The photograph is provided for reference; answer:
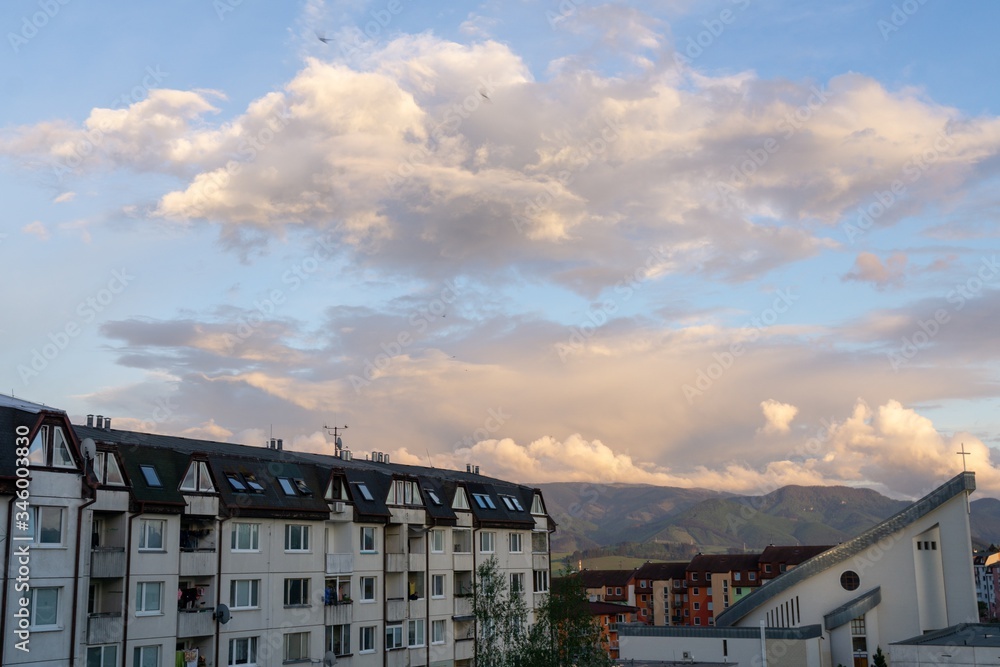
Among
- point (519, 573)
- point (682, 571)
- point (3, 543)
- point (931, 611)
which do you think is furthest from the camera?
point (682, 571)

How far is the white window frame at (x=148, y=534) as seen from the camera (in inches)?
1873

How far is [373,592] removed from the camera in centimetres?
6294

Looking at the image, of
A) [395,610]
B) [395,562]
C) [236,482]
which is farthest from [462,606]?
[236,482]

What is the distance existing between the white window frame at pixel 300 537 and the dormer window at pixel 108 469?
12.6 metres

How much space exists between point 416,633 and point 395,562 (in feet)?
18.0

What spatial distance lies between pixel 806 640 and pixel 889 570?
1378cm

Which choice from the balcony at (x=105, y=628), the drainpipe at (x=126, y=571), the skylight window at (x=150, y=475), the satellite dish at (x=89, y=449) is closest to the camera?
the balcony at (x=105, y=628)

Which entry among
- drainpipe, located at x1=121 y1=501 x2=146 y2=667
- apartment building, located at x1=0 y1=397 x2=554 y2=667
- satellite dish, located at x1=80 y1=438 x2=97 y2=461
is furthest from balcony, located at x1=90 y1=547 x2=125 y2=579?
satellite dish, located at x1=80 y1=438 x2=97 y2=461

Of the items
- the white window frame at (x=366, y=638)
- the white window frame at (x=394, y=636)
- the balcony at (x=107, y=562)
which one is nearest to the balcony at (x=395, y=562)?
the white window frame at (x=394, y=636)

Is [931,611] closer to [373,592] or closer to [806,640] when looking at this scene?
[806,640]

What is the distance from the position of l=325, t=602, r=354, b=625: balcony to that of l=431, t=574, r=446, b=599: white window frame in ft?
31.2

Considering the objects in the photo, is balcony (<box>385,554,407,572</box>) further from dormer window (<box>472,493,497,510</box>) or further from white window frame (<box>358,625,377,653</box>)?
dormer window (<box>472,493,497,510</box>)

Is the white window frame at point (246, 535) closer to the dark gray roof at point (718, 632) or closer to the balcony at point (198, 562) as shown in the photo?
the balcony at point (198, 562)

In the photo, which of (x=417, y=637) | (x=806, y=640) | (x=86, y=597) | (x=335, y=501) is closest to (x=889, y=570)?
(x=806, y=640)
